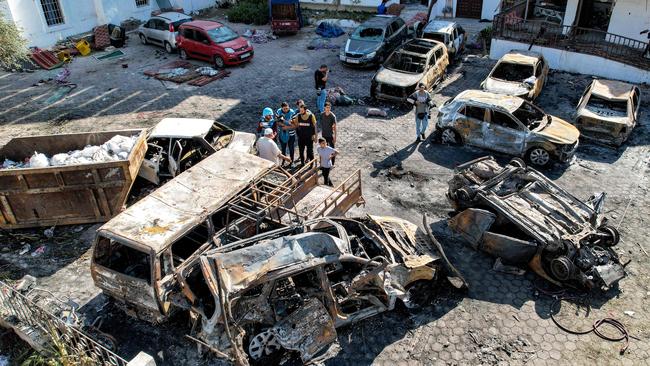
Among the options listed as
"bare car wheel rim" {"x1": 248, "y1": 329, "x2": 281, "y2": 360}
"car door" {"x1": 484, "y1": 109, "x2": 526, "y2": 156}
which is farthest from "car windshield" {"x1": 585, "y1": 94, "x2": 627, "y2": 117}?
"bare car wheel rim" {"x1": 248, "y1": 329, "x2": 281, "y2": 360}

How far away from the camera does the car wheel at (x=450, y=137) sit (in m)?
13.1

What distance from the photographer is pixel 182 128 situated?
1140 cm

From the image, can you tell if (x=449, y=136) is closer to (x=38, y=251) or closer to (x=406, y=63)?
(x=406, y=63)

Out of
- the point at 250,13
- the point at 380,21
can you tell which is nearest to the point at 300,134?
the point at 380,21

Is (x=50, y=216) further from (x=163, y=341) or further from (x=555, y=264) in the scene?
(x=555, y=264)

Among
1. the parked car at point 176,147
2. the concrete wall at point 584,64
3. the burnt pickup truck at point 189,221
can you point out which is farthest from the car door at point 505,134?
the concrete wall at point 584,64

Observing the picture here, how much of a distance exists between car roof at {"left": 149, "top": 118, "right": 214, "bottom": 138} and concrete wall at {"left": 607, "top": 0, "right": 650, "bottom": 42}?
1610 centimetres

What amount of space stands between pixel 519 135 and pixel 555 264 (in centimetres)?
461

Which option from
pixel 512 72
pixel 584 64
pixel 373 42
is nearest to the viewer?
pixel 512 72

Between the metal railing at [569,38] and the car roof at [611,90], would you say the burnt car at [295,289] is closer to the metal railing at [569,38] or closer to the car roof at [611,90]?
the car roof at [611,90]

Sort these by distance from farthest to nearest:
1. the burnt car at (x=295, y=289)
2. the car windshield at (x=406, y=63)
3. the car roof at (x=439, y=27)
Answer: the car roof at (x=439, y=27)
the car windshield at (x=406, y=63)
the burnt car at (x=295, y=289)

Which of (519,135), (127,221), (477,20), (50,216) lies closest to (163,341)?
(127,221)

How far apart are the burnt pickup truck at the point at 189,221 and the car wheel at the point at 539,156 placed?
5174mm

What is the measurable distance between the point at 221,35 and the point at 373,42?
615 cm
